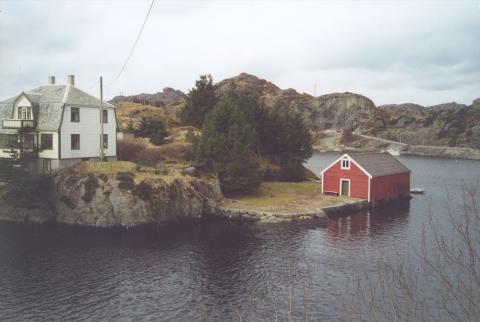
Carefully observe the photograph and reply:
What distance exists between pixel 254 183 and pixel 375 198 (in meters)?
16.7

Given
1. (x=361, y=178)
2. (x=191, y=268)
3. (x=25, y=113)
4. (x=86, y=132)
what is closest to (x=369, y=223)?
(x=361, y=178)

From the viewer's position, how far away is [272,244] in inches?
1570

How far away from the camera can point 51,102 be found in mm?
54281

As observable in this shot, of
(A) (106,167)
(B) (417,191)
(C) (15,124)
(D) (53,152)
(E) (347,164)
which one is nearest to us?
(A) (106,167)

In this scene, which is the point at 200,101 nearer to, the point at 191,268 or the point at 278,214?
the point at 278,214

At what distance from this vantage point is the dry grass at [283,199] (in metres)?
51.9

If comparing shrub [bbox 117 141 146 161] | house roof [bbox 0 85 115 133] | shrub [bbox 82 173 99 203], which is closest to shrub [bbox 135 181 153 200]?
shrub [bbox 82 173 99 203]

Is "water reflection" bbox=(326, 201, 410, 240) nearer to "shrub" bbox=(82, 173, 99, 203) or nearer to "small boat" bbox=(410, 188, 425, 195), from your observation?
"small boat" bbox=(410, 188, 425, 195)

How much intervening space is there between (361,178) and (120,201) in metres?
31.6

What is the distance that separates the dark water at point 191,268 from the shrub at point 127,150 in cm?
1755

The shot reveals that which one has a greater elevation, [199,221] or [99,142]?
[99,142]

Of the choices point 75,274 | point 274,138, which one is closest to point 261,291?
point 75,274

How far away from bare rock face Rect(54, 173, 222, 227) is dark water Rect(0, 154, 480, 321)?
2460 millimetres

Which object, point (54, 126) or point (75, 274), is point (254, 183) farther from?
point (75, 274)
